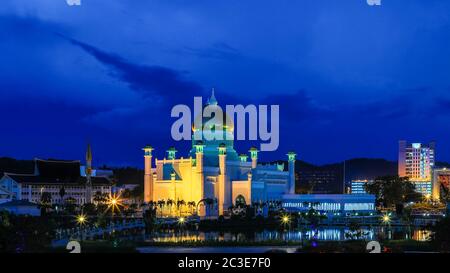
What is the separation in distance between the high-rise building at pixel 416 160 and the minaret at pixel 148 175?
57.5 meters

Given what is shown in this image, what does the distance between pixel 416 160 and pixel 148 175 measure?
60725mm

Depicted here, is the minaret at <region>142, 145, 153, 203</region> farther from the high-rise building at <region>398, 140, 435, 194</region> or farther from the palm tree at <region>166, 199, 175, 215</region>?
the high-rise building at <region>398, 140, 435, 194</region>

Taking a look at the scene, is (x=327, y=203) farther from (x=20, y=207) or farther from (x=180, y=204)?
(x=20, y=207)

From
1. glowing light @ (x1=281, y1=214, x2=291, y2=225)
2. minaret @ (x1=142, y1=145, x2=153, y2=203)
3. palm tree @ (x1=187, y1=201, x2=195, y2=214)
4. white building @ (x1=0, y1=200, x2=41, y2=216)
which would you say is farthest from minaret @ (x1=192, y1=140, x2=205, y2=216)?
white building @ (x1=0, y1=200, x2=41, y2=216)

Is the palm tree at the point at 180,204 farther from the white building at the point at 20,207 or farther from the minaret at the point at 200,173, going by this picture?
the white building at the point at 20,207

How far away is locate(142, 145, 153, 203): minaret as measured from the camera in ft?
142

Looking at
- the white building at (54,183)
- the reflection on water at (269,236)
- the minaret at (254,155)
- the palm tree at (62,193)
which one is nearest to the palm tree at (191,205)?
the minaret at (254,155)

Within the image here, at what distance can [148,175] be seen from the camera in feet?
142

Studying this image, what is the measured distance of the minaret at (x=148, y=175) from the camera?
43219mm

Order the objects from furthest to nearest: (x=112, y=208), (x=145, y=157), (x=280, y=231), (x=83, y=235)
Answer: (x=145, y=157)
(x=112, y=208)
(x=280, y=231)
(x=83, y=235)

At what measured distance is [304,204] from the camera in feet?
141
